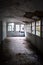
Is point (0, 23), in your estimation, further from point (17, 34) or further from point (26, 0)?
point (26, 0)

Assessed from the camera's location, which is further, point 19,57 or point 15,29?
point 15,29

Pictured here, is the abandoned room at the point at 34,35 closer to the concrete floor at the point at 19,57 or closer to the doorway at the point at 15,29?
the concrete floor at the point at 19,57

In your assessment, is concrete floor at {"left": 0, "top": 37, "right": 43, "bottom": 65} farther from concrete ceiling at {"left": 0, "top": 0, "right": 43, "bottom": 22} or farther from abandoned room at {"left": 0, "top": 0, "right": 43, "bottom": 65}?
concrete ceiling at {"left": 0, "top": 0, "right": 43, "bottom": 22}

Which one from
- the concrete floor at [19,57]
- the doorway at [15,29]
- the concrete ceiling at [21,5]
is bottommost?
the concrete floor at [19,57]

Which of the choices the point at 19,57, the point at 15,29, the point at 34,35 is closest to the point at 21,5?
the point at 19,57

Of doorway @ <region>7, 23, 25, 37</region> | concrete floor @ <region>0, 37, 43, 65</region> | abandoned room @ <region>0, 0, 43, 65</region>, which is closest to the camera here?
abandoned room @ <region>0, 0, 43, 65</region>

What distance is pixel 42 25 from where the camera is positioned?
25.9 feet

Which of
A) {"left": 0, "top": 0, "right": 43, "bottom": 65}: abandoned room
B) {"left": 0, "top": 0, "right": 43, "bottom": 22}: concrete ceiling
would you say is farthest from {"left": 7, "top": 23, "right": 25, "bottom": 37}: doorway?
{"left": 0, "top": 0, "right": 43, "bottom": 22}: concrete ceiling

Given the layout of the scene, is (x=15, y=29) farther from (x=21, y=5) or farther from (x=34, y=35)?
(x=21, y=5)

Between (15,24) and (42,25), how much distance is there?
1397 cm

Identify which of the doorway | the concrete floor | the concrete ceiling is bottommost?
the concrete floor

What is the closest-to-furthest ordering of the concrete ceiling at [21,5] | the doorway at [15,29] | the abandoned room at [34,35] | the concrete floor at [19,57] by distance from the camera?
1. the concrete ceiling at [21,5]
2. the abandoned room at [34,35]
3. the concrete floor at [19,57]
4. the doorway at [15,29]

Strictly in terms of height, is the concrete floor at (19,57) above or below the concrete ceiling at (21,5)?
below

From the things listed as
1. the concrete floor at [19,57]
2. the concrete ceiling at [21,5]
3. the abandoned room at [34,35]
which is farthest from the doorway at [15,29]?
the concrete ceiling at [21,5]
